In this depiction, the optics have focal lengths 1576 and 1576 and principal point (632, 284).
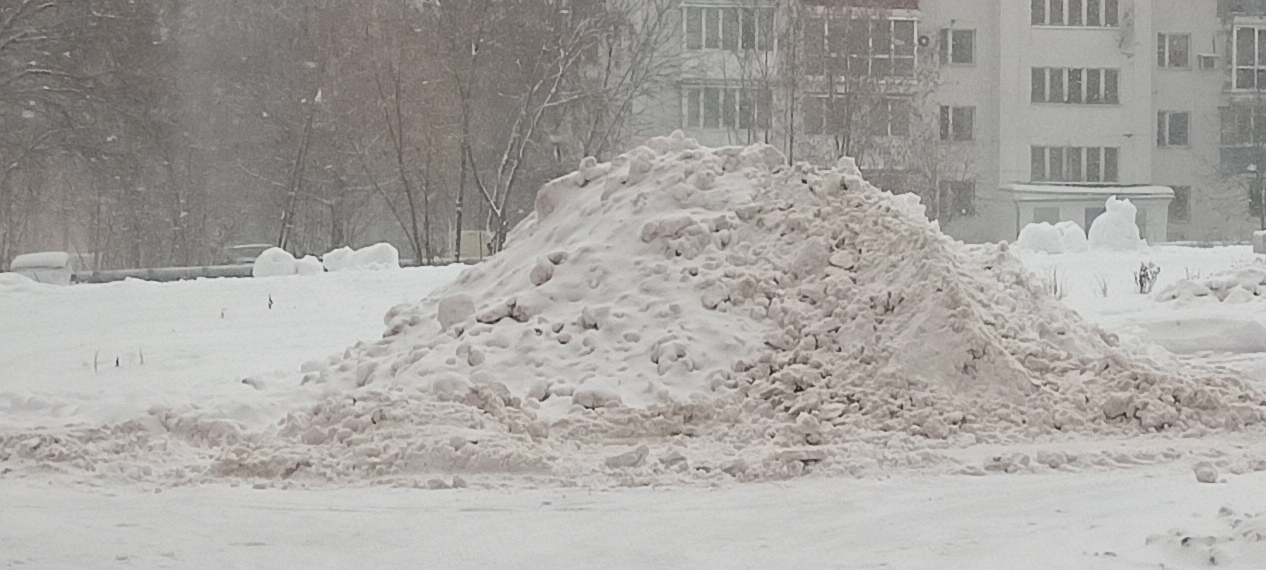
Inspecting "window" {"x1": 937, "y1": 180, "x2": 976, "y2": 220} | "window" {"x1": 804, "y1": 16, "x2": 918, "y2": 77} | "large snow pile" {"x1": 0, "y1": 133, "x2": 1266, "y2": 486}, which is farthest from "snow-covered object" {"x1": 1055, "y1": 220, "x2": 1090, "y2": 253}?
"large snow pile" {"x1": 0, "y1": 133, "x2": 1266, "y2": 486}

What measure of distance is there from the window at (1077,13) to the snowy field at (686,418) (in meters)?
30.2

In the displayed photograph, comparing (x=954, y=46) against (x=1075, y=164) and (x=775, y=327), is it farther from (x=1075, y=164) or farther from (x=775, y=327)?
(x=775, y=327)

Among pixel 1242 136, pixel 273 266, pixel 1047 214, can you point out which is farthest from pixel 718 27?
pixel 273 266

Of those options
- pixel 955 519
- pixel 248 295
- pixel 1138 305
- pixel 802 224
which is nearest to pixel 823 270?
pixel 802 224

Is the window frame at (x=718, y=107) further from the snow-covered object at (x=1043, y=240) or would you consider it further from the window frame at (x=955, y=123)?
the snow-covered object at (x=1043, y=240)

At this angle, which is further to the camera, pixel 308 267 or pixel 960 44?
pixel 960 44

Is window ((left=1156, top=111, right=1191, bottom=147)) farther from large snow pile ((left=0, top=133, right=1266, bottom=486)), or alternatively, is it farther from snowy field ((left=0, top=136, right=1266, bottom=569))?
large snow pile ((left=0, top=133, right=1266, bottom=486))

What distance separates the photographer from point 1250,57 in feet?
137

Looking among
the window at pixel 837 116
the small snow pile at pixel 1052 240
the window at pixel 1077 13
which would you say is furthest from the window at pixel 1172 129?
the small snow pile at pixel 1052 240

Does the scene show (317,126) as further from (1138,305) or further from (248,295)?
(1138,305)

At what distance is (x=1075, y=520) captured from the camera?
526cm

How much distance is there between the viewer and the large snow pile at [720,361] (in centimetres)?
683

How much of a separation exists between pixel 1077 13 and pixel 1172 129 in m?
4.45

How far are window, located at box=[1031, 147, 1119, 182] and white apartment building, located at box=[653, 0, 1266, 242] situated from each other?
0.12 feet
